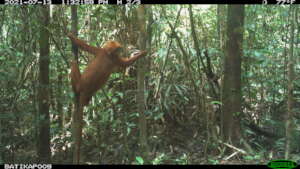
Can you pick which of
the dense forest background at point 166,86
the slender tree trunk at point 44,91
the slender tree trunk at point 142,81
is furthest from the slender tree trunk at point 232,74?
the slender tree trunk at point 44,91

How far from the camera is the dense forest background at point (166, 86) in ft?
11.4

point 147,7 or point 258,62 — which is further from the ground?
point 147,7

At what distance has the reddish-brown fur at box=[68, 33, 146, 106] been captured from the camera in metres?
3.19

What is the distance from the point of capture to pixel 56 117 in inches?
192

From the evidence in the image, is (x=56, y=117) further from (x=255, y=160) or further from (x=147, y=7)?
(x=255, y=160)

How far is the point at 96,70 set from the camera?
3.31 m

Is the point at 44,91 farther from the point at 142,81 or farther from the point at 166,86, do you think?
the point at 166,86

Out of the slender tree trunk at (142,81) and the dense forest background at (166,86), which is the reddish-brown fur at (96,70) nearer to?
the slender tree trunk at (142,81)

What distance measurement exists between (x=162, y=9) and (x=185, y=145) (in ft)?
5.49

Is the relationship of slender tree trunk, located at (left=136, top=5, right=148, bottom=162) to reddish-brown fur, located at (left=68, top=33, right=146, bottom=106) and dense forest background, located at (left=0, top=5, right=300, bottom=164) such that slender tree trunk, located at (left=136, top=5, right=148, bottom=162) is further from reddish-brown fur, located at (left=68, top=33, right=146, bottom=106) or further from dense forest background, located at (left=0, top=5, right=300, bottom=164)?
reddish-brown fur, located at (left=68, top=33, right=146, bottom=106)

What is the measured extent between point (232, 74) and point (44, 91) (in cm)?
219

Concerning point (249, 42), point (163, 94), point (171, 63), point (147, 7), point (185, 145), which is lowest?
point (185, 145)

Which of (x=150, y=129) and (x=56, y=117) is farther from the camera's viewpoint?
(x=56, y=117)

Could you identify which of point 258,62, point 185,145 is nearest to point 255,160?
point 185,145
